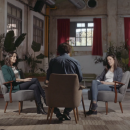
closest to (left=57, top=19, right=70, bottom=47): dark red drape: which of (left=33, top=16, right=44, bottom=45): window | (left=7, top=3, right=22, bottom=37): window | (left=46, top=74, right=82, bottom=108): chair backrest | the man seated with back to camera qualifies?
(left=33, top=16, right=44, bottom=45): window

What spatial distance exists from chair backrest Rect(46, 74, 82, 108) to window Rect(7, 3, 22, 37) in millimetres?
5548

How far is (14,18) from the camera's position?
9109 millimetres

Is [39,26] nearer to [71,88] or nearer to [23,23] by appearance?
[23,23]

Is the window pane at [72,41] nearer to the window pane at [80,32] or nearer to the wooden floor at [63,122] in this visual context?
the window pane at [80,32]

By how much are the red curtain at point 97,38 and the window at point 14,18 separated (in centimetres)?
423

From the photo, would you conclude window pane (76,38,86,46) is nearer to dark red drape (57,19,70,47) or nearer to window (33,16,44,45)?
dark red drape (57,19,70,47)

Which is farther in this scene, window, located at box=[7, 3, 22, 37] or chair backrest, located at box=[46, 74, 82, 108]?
window, located at box=[7, 3, 22, 37]

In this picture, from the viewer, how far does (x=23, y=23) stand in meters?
9.87

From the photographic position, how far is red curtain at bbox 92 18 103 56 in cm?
1241

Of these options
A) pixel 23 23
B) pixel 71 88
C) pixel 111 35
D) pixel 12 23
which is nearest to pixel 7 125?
pixel 71 88

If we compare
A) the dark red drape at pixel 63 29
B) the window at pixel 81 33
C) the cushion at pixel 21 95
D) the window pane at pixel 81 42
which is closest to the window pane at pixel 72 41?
the window at pixel 81 33

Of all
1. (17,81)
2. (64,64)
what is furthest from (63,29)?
(64,64)

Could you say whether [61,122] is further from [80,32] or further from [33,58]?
[80,32]

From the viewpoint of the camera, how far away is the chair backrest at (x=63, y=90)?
11.8ft
